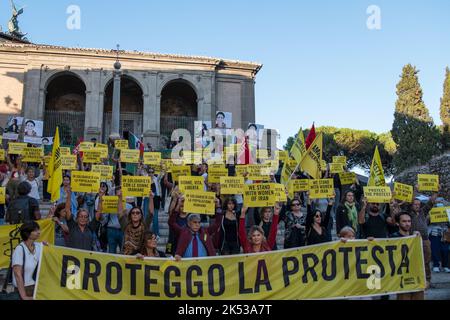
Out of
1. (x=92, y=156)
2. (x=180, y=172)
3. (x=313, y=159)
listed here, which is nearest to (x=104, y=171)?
(x=92, y=156)

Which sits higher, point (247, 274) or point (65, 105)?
point (65, 105)

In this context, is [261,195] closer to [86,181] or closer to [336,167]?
[86,181]

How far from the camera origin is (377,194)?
796 cm

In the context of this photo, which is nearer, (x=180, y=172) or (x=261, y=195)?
(x=261, y=195)

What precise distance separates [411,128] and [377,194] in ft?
78.4

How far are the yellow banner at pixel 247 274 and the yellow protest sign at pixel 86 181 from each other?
2.87 meters

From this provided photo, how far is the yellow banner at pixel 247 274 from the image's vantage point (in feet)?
17.5

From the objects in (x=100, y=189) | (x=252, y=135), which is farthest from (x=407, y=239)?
(x=252, y=135)

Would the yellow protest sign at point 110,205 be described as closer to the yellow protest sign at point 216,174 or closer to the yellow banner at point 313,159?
the yellow protest sign at point 216,174

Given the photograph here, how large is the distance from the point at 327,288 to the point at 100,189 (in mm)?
4453

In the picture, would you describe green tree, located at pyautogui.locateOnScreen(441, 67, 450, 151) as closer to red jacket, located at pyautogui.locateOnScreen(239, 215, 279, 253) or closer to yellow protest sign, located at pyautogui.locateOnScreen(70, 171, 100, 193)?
red jacket, located at pyautogui.locateOnScreen(239, 215, 279, 253)

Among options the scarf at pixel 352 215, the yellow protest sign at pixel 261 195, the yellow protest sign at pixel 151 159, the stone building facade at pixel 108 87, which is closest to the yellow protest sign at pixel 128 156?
the yellow protest sign at pixel 151 159

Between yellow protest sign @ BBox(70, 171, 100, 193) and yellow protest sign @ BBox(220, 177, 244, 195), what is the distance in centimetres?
225

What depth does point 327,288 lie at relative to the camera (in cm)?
571
